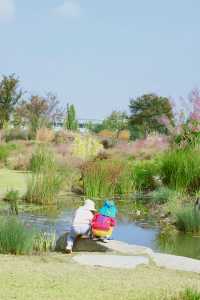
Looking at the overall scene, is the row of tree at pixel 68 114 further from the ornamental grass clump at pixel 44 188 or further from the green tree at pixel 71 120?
the ornamental grass clump at pixel 44 188

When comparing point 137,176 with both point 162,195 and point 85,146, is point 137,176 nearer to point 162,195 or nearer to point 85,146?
point 162,195

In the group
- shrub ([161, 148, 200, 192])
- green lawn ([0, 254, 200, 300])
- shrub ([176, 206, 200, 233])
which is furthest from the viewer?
shrub ([161, 148, 200, 192])

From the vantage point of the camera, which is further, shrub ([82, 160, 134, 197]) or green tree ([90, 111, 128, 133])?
green tree ([90, 111, 128, 133])

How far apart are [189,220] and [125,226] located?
3.83 ft

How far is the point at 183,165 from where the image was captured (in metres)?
14.9

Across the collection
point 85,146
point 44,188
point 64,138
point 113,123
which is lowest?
point 44,188

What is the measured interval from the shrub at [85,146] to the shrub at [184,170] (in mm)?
9222

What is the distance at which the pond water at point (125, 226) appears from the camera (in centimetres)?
933

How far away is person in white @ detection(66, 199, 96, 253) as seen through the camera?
304 inches

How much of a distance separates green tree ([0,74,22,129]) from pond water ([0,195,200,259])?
28.1 m

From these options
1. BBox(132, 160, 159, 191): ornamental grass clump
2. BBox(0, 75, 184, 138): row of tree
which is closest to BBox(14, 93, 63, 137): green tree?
BBox(0, 75, 184, 138): row of tree

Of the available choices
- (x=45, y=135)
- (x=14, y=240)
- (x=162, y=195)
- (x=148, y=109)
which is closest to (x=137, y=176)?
(x=162, y=195)

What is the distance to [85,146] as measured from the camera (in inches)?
1017

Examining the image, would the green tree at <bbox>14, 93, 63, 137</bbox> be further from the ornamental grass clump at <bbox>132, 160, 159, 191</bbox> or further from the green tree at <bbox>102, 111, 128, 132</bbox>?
the ornamental grass clump at <bbox>132, 160, 159, 191</bbox>
